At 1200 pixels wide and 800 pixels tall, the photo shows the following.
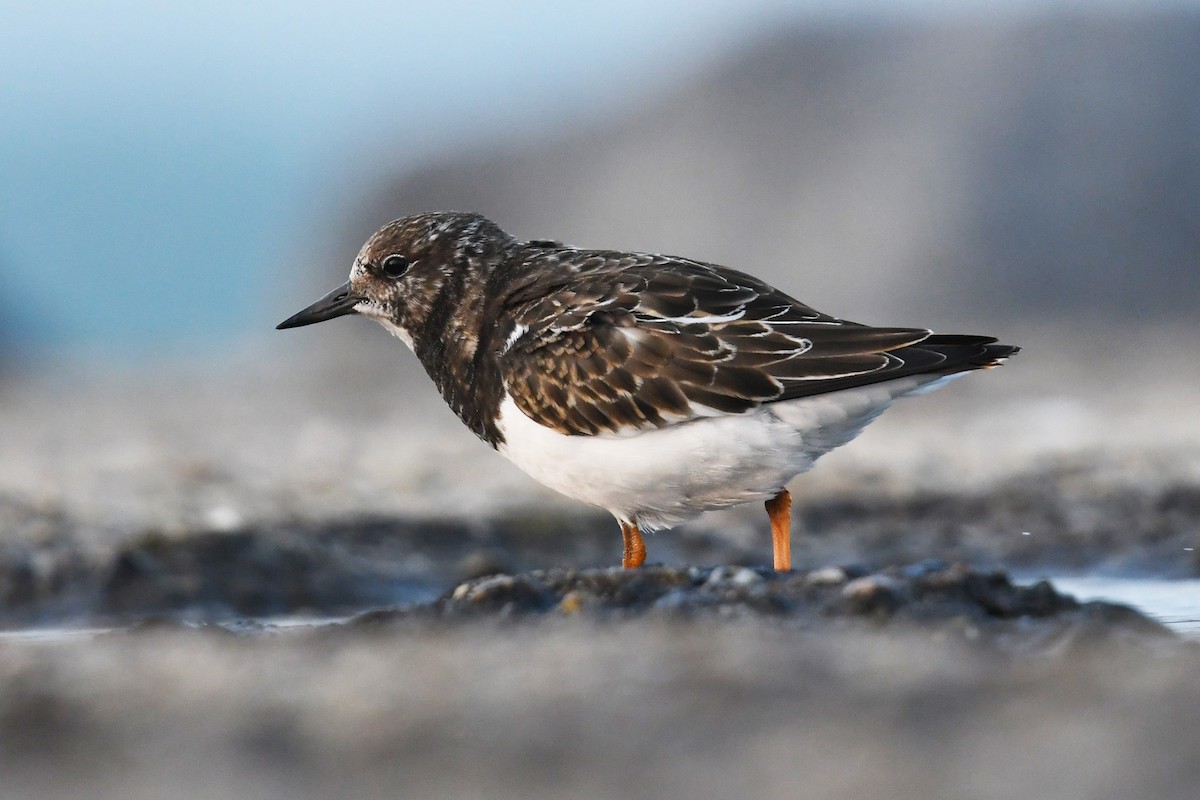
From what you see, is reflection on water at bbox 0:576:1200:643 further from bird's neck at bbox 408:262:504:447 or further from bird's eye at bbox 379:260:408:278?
bird's eye at bbox 379:260:408:278

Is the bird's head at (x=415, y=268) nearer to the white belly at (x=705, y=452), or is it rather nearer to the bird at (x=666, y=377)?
the bird at (x=666, y=377)

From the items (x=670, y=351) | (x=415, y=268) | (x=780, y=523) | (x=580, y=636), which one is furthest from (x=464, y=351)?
(x=580, y=636)

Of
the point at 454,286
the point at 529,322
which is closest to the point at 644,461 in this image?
the point at 529,322

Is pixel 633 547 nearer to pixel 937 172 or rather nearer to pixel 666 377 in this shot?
pixel 666 377

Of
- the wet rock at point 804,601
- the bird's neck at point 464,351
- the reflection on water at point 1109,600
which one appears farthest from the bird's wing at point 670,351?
the reflection on water at point 1109,600

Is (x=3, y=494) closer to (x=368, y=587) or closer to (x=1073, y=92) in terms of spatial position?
(x=368, y=587)

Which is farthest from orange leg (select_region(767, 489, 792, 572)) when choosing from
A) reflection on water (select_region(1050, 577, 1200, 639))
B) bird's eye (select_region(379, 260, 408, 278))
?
bird's eye (select_region(379, 260, 408, 278))
